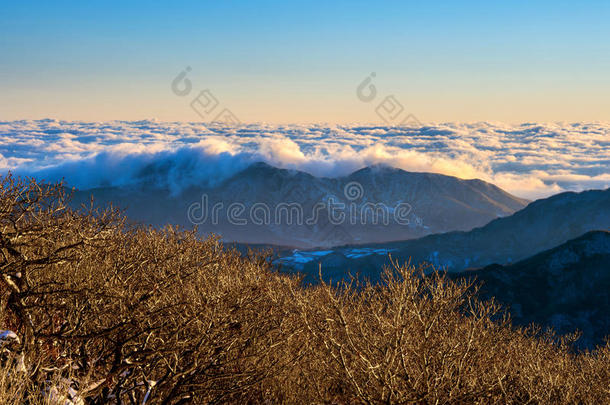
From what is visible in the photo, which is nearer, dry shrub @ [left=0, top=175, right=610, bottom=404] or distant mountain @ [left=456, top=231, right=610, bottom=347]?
dry shrub @ [left=0, top=175, right=610, bottom=404]

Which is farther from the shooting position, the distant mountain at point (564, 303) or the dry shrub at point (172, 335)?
the distant mountain at point (564, 303)

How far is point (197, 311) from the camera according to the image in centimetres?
2436

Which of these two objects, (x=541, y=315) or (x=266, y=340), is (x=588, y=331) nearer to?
(x=541, y=315)

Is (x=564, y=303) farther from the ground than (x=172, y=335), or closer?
closer

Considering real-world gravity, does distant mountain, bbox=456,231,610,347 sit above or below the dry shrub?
below

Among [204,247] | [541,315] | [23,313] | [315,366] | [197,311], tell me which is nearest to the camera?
[23,313]

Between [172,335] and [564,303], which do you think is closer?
[172,335]

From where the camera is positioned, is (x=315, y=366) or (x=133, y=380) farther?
(x=315, y=366)

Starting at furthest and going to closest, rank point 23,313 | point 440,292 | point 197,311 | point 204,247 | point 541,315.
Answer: point 541,315 < point 204,247 < point 197,311 < point 440,292 < point 23,313

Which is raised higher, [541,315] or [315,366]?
[315,366]

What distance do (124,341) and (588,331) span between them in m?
173

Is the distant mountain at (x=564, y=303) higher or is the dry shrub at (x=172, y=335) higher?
the dry shrub at (x=172, y=335)

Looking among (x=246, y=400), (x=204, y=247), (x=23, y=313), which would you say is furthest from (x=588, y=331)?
(x=23, y=313)

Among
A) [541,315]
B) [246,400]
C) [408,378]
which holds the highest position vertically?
[408,378]
